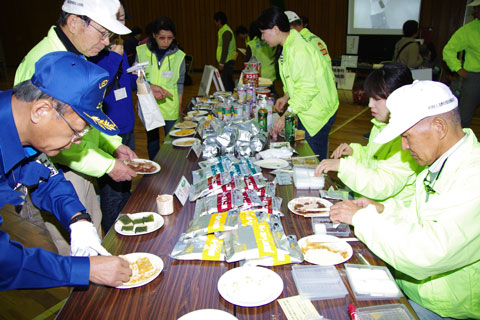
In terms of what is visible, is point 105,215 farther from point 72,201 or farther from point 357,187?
point 357,187

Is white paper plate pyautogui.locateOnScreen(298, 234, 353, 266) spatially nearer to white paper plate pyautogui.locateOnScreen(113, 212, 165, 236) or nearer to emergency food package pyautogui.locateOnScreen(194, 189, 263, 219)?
emergency food package pyautogui.locateOnScreen(194, 189, 263, 219)

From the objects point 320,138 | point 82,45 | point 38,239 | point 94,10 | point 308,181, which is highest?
point 94,10

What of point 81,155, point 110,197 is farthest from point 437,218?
point 110,197

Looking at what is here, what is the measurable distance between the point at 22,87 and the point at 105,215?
1560mm

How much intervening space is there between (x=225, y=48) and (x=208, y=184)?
586cm

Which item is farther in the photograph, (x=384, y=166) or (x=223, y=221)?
(x=384, y=166)

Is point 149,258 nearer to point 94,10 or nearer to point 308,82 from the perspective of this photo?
point 94,10

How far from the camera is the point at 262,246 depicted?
1253 millimetres

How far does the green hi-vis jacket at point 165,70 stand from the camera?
3439 mm

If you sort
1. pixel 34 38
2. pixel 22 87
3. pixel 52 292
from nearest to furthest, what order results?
pixel 22 87 < pixel 52 292 < pixel 34 38

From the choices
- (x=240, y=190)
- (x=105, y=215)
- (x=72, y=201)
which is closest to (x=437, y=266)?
(x=240, y=190)

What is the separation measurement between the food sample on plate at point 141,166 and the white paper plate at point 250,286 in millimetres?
1108

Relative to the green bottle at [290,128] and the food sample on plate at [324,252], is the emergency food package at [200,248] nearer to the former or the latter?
the food sample on plate at [324,252]

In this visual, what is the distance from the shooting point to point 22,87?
107 centimetres
